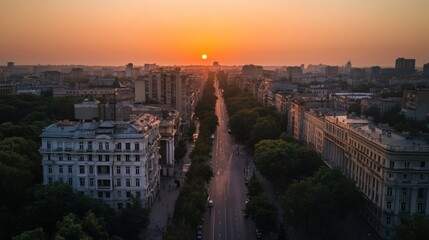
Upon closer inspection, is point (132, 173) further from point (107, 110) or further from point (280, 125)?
point (280, 125)

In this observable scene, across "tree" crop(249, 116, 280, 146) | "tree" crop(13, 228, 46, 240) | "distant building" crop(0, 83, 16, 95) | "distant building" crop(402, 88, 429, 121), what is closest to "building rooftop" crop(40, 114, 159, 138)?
"tree" crop(13, 228, 46, 240)

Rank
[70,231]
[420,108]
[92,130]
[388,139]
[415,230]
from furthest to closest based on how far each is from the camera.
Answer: [420,108]
[92,130]
[388,139]
[415,230]
[70,231]

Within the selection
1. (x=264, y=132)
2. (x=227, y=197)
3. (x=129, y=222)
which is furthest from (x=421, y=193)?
(x=264, y=132)

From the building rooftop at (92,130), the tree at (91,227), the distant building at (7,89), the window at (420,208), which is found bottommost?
the window at (420,208)

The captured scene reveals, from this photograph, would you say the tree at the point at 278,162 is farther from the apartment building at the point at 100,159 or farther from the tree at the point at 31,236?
the tree at the point at 31,236

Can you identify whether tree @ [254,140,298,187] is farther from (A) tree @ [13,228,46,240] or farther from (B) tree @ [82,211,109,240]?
(A) tree @ [13,228,46,240]

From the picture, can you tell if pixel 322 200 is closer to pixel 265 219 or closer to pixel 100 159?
pixel 265 219

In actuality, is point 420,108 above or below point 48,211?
above

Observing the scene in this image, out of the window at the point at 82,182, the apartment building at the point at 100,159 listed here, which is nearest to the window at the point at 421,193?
the apartment building at the point at 100,159
